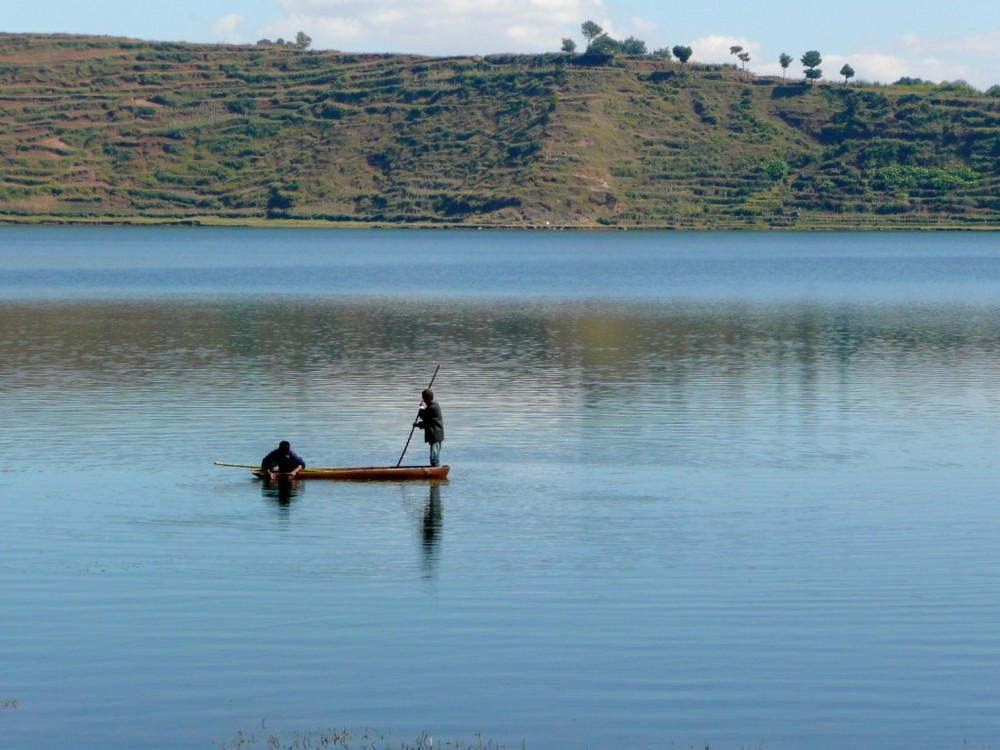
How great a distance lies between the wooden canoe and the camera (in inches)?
1330

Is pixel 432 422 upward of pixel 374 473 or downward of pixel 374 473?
upward

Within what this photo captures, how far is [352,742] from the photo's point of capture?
17422 mm

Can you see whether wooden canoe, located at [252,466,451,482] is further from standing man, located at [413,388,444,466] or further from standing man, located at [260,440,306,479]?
standing man, located at [413,388,444,466]

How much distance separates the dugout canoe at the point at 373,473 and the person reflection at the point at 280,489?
20 centimetres

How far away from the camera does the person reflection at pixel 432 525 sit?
26.9 m

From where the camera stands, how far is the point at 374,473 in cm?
3391

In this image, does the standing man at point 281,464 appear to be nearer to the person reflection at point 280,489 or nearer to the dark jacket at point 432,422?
the person reflection at point 280,489

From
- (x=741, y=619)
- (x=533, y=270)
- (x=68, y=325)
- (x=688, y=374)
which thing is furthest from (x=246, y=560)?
(x=533, y=270)

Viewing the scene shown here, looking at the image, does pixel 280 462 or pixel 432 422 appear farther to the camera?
pixel 432 422

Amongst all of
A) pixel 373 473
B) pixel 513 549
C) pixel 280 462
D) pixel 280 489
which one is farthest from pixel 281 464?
pixel 513 549

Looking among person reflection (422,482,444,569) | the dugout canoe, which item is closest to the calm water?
person reflection (422,482,444,569)

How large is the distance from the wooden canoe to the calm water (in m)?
0.34

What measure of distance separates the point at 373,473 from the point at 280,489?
205 centimetres

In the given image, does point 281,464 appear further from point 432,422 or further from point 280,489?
point 432,422
